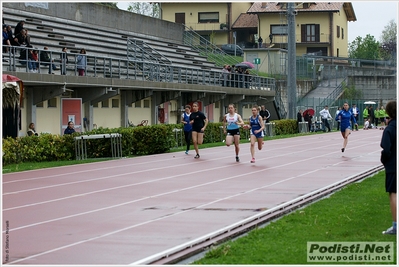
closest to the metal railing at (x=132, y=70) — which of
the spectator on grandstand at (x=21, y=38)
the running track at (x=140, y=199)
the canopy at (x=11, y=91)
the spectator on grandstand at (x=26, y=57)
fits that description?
the spectator on grandstand at (x=26, y=57)

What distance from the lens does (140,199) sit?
16.5 meters

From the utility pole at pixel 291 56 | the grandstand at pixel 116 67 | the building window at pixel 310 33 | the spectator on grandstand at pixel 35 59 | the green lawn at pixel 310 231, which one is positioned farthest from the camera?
the building window at pixel 310 33

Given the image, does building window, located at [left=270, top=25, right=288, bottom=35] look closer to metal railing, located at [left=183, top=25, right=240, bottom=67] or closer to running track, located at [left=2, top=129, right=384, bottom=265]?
metal railing, located at [left=183, top=25, right=240, bottom=67]

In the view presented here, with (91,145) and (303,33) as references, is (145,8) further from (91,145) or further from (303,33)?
(91,145)

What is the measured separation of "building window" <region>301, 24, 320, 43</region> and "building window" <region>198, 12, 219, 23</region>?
30.7 feet

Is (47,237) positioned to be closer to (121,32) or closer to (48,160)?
(48,160)

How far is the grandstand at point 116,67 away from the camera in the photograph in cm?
3344

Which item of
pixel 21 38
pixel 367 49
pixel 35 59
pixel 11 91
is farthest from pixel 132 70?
pixel 367 49

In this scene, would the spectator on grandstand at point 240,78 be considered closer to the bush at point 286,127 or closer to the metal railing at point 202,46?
the metal railing at point 202,46

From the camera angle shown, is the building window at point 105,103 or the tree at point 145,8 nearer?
the building window at point 105,103

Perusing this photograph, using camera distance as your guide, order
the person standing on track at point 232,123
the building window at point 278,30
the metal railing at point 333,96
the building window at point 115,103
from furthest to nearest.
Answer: the building window at point 278,30 → the metal railing at point 333,96 → the building window at point 115,103 → the person standing on track at point 232,123

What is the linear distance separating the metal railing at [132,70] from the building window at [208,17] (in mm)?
31728

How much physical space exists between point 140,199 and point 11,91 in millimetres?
10376

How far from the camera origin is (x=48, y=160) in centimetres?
2747
